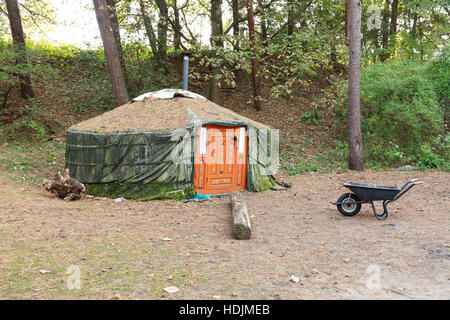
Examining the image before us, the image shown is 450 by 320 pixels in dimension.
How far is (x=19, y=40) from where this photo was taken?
11.7 metres

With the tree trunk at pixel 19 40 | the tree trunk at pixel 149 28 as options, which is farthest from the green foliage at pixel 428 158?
the tree trunk at pixel 19 40

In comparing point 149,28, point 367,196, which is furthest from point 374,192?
point 149,28

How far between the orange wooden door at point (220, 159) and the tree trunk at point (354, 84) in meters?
3.93

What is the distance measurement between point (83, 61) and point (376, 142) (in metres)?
13.3

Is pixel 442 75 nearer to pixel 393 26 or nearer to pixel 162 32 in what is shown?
pixel 393 26

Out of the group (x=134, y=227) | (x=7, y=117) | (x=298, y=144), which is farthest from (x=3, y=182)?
(x=298, y=144)

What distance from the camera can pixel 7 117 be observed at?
11.9 m

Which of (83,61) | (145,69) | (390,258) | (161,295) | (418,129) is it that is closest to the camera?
(161,295)

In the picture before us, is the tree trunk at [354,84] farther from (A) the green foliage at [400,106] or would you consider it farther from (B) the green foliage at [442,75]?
(B) the green foliage at [442,75]

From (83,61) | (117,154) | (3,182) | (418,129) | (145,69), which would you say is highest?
(83,61)

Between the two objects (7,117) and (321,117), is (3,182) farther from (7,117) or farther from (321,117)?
(321,117)

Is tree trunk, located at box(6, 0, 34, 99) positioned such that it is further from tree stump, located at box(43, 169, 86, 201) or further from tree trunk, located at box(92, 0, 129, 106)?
tree stump, located at box(43, 169, 86, 201)

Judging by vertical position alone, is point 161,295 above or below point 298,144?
below

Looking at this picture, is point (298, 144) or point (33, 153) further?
point (298, 144)
